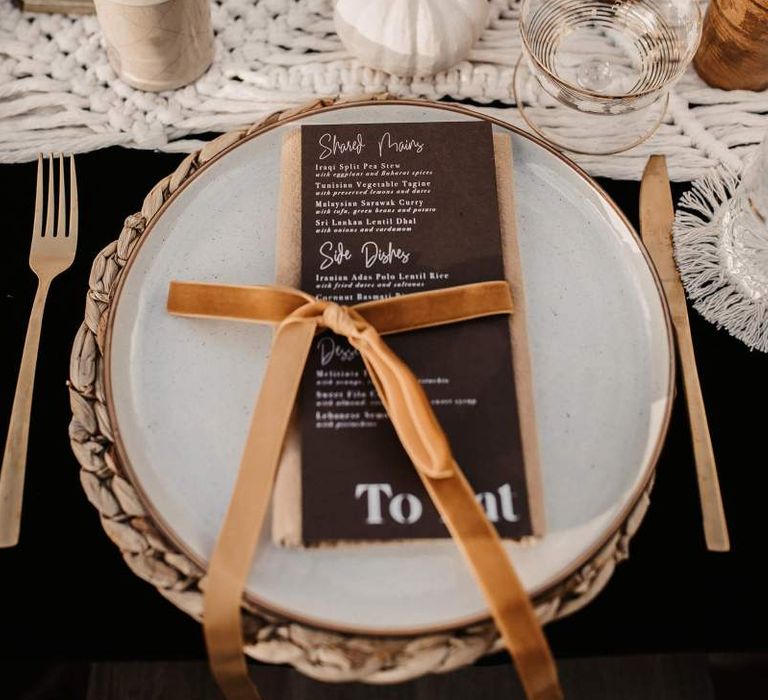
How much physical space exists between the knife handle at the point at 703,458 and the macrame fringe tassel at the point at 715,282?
0.13 feet

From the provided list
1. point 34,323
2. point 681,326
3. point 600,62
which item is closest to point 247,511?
point 34,323

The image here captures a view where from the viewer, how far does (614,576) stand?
549 mm

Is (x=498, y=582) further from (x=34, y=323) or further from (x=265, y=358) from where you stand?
(x=34, y=323)

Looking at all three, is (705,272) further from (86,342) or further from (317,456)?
(86,342)

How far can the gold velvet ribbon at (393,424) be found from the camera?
0.47m

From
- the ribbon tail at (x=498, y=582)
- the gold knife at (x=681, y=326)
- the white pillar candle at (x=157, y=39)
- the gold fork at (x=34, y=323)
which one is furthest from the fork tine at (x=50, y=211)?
the gold knife at (x=681, y=326)

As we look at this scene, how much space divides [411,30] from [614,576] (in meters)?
0.46

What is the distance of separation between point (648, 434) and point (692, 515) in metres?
0.08

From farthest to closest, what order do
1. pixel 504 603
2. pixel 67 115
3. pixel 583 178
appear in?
pixel 67 115, pixel 583 178, pixel 504 603

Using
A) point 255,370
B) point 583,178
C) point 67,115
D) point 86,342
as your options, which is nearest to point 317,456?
point 255,370

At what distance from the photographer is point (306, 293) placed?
0.56m

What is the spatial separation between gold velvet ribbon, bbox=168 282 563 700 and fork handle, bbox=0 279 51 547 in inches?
4.8

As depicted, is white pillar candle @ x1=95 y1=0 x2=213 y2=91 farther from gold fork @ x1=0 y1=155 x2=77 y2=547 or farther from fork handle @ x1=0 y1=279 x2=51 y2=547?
fork handle @ x1=0 y1=279 x2=51 y2=547

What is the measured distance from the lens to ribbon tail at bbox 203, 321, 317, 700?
475 mm
